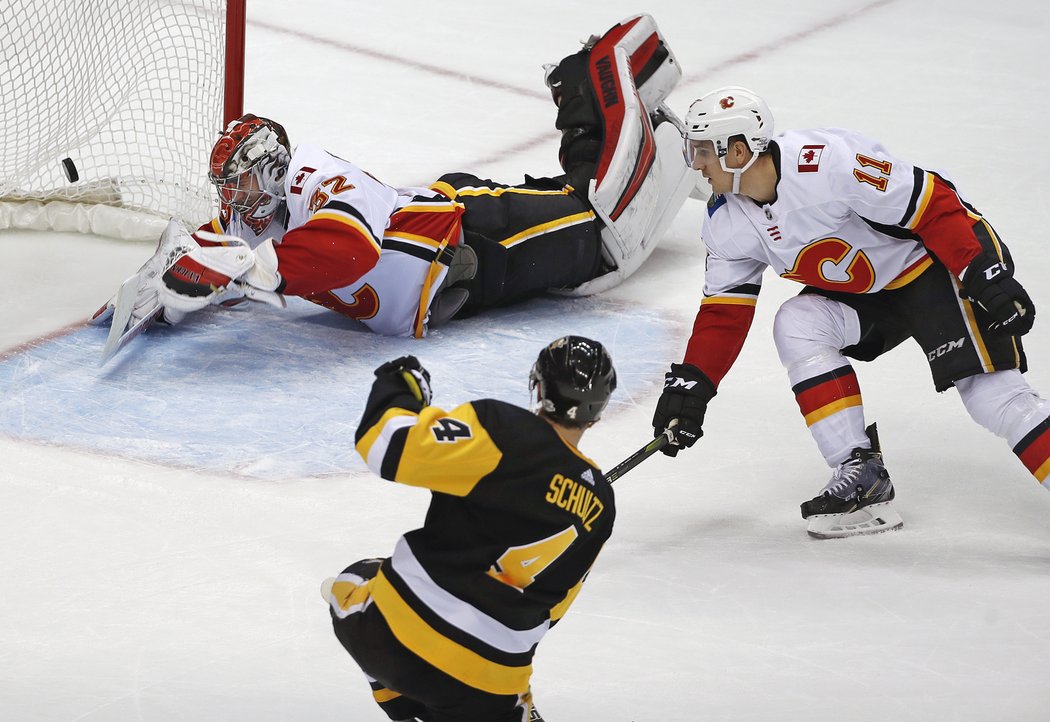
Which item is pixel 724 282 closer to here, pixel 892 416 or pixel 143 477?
pixel 892 416

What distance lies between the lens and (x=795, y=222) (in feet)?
9.89

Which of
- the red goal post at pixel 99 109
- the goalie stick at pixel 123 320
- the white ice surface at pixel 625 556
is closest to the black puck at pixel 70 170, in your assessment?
the red goal post at pixel 99 109

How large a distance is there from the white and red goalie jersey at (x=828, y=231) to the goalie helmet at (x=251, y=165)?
122cm

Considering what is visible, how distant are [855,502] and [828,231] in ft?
1.80

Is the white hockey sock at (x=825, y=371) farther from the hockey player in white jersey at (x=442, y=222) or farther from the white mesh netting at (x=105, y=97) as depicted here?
the white mesh netting at (x=105, y=97)

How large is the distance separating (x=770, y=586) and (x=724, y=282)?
63 centimetres

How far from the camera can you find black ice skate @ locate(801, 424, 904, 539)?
3.08m

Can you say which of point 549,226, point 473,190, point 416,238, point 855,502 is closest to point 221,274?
point 416,238

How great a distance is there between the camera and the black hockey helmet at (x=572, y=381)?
1.96 metres

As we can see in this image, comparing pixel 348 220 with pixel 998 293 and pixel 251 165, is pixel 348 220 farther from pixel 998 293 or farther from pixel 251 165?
pixel 998 293

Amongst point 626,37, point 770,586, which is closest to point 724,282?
point 770,586

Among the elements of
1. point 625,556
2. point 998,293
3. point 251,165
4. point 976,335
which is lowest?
point 625,556

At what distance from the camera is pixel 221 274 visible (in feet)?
12.1

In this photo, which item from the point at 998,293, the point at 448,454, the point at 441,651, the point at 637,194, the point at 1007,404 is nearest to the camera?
the point at 448,454
